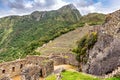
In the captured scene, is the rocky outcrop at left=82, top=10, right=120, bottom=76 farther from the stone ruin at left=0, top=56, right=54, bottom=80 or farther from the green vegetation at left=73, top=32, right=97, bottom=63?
the stone ruin at left=0, top=56, right=54, bottom=80

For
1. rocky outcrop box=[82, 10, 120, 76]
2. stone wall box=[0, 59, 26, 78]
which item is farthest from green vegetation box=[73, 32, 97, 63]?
stone wall box=[0, 59, 26, 78]

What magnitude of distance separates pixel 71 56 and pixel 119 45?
47.0ft

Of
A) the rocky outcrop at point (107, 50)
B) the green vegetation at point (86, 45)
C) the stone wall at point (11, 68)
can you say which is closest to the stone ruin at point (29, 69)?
the stone wall at point (11, 68)

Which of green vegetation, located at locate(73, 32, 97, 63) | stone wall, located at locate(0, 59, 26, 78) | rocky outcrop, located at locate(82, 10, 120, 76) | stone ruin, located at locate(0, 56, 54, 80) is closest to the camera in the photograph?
rocky outcrop, located at locate(82, 10, 120, 76)

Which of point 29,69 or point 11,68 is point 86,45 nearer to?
point 29,69

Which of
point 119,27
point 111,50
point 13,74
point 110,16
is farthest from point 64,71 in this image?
point 13,74

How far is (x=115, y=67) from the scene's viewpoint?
2136cm

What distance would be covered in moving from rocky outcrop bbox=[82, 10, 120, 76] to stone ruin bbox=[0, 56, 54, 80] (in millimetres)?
4007

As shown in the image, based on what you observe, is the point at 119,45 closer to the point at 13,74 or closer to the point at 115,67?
the point at 115,67

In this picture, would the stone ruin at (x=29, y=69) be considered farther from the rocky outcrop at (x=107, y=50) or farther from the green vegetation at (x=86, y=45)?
the green vegetation at (x=86, y=45)

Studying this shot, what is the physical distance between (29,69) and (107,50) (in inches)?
280

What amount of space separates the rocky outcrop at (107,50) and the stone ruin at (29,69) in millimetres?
4007

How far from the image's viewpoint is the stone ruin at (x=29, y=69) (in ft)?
82.2

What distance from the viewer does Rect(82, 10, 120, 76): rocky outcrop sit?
21969 millimetres
